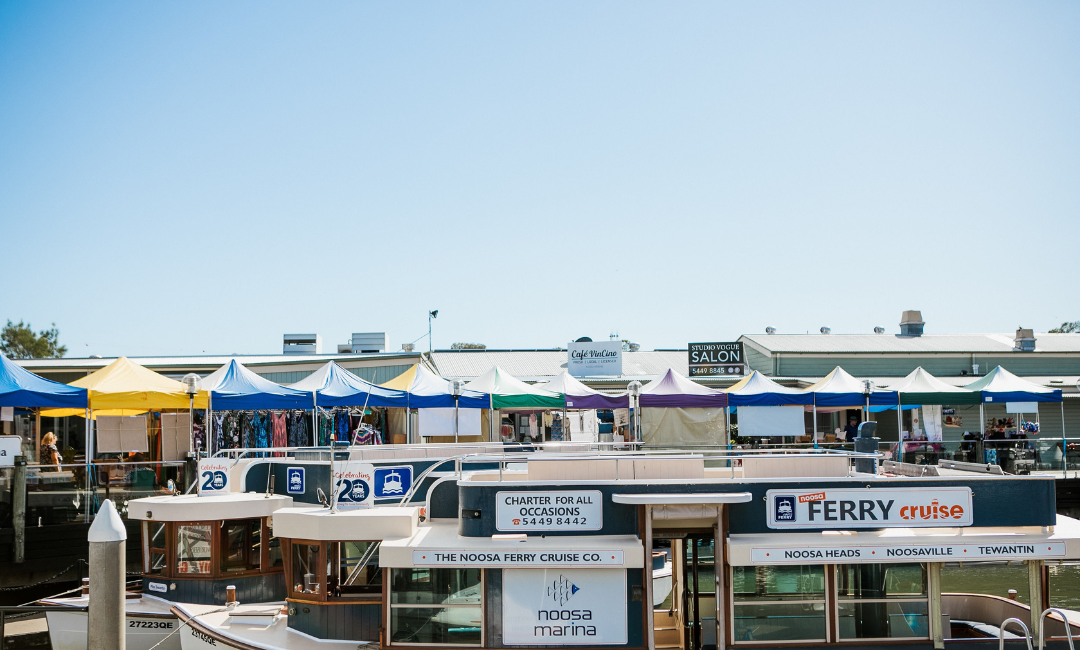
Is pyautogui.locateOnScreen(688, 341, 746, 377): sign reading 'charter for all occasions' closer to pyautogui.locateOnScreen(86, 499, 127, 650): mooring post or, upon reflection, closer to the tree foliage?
pyautogui.locateOnScreen(86, 499, 127, 650): mooring post

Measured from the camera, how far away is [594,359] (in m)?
31.7

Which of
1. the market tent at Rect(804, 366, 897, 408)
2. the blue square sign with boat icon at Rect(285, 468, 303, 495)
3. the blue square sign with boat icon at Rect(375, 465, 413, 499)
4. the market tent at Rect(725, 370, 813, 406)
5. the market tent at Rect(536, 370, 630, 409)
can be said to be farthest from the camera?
the market tent at Rect(804, 366, 897, 408)

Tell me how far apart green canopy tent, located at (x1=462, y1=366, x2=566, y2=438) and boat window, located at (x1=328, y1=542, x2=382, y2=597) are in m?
11.5

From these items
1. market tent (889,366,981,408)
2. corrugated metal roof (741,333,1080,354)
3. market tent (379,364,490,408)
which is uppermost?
corrugated metal roof (741,333,1080,354)

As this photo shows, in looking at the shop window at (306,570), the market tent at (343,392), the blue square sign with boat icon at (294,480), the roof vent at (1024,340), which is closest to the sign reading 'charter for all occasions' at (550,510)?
the shop window at (306,570)

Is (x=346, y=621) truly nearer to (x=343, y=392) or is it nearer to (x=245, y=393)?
(x=245, y=393)

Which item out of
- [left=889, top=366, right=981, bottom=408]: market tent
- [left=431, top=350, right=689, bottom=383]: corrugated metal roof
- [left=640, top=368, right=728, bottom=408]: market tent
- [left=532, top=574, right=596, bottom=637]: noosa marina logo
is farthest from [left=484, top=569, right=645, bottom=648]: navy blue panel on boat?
[left=431, top=350, right=689, bottom=383]: corrugated metal roof

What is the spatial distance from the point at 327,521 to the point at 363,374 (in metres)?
22.2

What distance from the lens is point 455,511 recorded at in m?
10.1

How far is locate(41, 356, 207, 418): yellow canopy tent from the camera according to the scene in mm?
17922

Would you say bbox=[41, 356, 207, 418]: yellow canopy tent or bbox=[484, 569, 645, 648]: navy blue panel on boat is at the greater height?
bbox=[41, 356, 207, 418]: yellow canopy tent

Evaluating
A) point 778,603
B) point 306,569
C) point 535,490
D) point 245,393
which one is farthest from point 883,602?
point 245,393

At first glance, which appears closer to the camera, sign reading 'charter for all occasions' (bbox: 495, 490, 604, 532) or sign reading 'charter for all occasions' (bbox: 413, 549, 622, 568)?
sign reading 'charter for all occasions' (bbox: 413, 549, 622, 568)

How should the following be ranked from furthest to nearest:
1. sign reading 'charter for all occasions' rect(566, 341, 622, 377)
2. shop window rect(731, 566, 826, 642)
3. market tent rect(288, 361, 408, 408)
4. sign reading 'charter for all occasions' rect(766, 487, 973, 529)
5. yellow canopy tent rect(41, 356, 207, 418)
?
sign reading 'charter for all occasions' rect(566, 341, 622, 377) → market tent rect(288, 361, 408, 408) → yellow canopy tent rect(41, 356, 207, 418) → sign reading 'charter for all occasions' rect(766, 487, 973, 529) → shop window rect(731, 566, 826, 642)
